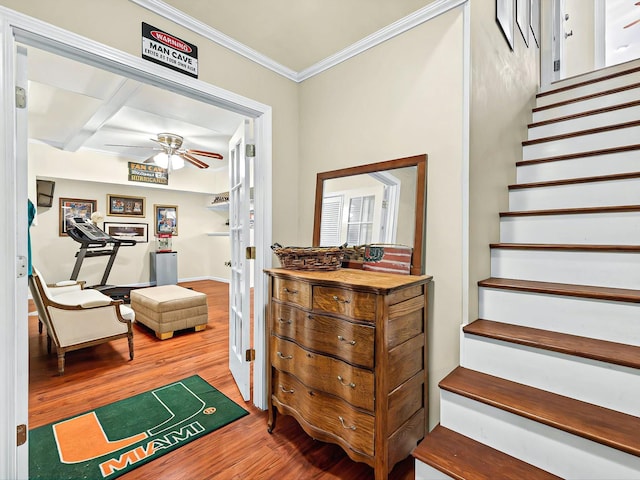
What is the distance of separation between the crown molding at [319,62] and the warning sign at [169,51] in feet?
0.34

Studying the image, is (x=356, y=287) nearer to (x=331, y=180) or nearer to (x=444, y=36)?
(x=331, y=180)

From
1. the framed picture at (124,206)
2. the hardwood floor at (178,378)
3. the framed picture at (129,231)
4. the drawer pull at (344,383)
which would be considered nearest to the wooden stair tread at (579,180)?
the drawer pull at (344,383)

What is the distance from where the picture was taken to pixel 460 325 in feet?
5.26

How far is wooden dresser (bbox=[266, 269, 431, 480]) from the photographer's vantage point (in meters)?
1.37

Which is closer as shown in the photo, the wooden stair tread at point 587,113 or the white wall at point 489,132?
the white wall at point 489,132

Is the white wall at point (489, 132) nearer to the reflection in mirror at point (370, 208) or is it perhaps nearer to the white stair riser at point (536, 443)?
the reflection in mirror at point (370, 208)

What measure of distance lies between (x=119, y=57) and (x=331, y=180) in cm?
141

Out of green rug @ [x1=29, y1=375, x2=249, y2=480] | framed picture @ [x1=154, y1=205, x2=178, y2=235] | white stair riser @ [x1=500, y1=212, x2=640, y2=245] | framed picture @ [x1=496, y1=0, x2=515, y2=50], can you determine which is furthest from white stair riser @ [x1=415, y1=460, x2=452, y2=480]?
framed picture @ [x1=154, y1=205, x2=178, y2=235]

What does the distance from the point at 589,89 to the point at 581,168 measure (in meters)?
1.18

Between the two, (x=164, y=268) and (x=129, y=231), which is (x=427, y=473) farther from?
(x=129, y=231)

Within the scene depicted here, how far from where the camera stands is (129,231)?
6.52m

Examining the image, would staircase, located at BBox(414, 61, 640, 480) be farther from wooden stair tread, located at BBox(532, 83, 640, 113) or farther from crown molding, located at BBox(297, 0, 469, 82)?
crown molding, located at BBox(297, 0, 469, 82)

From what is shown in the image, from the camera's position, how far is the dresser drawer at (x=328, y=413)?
141cm

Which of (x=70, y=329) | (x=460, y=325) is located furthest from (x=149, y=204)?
(x=460, y=325)
